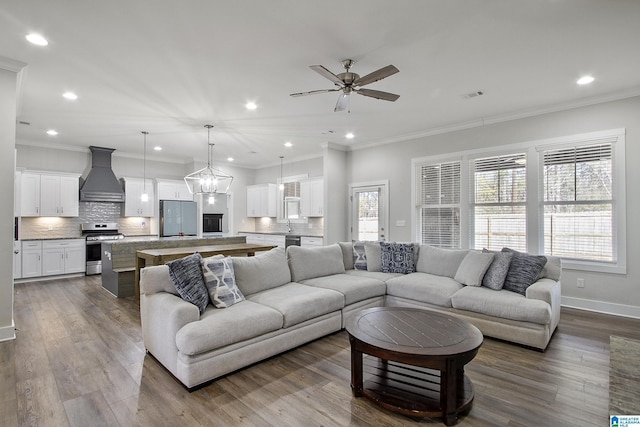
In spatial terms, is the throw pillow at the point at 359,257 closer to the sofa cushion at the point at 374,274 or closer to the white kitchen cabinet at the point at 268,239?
the sofa cushion at the point at 374,274

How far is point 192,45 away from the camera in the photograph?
2998 mm

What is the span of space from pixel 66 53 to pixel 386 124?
442 centimetres

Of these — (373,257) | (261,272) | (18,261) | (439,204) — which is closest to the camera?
(261,272)

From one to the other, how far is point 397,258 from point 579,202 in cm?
262

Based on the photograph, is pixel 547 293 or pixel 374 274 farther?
pixel 374 274

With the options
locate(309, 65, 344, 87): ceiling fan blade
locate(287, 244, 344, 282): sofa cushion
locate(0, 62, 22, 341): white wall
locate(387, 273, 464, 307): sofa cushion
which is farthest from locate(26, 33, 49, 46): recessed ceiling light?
locate(387, 273, 464, 307): sofa cushion

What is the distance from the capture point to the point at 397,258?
4766mm

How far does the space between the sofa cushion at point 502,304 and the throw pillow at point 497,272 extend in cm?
9

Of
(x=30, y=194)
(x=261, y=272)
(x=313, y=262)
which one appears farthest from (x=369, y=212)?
(x=30, y=194)

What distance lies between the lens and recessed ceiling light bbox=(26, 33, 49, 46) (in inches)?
111

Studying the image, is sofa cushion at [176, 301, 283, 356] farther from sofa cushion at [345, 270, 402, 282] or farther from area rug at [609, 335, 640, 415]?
area rug at [609, 335, 640, 415]

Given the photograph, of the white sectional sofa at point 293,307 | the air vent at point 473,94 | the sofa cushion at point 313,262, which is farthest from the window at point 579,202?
the sofa cushion at point 313,262

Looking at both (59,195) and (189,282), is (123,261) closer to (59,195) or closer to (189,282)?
(59,195)

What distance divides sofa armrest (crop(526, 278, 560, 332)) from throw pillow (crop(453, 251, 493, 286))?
1.79ft
